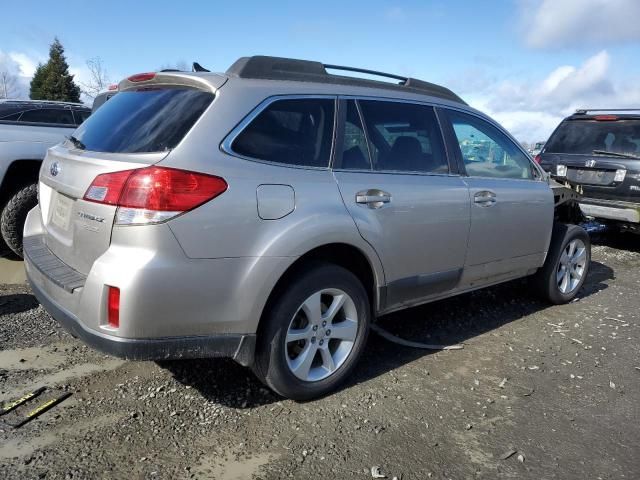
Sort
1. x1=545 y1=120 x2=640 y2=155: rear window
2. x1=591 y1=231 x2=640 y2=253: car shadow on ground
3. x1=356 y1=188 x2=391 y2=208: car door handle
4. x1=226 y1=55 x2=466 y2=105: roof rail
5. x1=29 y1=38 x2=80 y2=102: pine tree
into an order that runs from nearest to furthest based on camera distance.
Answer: x1=226 y1=55 x2=466 y2=105: roof rail
x1=356 y1=188 x2=391 y2=208: car door handle
x1=545 y1=120 x2=640 y2=155: rear window
x1=591 y1=231 x2=640 y2=253: car shadow on ground
x1=29 y1=38 x2=80 y2=102: pine tree

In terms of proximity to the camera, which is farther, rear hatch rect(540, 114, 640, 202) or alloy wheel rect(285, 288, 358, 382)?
rear hatch rect(540, 114, 640, 202)

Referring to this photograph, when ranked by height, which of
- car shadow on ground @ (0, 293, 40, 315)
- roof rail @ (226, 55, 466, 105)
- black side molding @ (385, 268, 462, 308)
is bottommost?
car shadow on ground @ (0, 293, 40, 315)

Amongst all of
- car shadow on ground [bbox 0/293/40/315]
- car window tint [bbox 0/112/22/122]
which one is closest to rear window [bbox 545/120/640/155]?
car shadow on ground [bbox 0/293/40/315]

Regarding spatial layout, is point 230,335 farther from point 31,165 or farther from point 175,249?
point 31,165

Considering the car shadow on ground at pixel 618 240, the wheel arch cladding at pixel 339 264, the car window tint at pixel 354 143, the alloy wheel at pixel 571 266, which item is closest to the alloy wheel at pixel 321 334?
the wheel arch cladding at pixel 339 264

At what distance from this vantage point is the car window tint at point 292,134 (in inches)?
111

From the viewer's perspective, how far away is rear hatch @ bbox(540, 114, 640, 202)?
6.79m

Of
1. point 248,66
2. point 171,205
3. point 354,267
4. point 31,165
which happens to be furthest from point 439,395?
point 31,165

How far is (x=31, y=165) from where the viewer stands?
5.48 meters

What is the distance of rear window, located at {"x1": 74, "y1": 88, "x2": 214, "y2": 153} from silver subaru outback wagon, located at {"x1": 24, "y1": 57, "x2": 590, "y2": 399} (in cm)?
1

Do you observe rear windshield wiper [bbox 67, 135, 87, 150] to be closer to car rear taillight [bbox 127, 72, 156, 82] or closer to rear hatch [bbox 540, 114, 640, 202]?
car rear taillight [bbox 127, 72, 156, 82]

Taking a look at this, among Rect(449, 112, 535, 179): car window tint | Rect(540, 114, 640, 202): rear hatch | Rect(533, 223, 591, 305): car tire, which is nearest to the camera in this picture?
Rect(449, 112, 535, 179): car window tint

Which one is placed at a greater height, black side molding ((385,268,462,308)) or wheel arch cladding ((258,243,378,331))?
wheel arch cladding ((258,243,378,331))

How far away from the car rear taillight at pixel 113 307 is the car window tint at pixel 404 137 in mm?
1690
